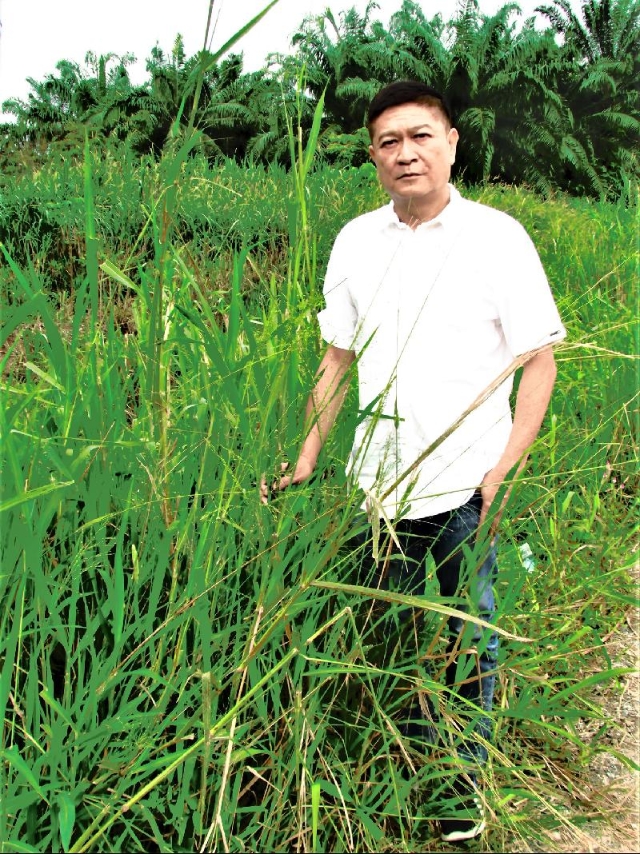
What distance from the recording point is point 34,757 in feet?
3.93

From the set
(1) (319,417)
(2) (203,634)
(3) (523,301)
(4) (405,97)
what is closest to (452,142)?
(4) (405,97)

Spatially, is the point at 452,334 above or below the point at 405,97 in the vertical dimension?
below

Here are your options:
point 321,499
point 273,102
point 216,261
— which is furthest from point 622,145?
point 321,499

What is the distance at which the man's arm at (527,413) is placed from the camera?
1617 millimetres

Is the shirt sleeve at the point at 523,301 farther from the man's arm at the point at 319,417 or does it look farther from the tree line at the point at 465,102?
the tree line at the point at 465,102

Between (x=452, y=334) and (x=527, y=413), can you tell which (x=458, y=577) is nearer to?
(x=527, y=413)

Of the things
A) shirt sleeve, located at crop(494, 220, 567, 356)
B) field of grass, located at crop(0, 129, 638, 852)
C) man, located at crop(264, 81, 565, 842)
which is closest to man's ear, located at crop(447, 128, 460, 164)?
man, located at crop(264, 81, 565, 842)

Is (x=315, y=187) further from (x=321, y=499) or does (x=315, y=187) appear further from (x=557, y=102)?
(x=557, y=102)

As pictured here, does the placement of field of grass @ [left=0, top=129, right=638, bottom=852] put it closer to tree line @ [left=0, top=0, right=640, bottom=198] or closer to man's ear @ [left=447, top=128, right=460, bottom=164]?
man's ear @ [left=447, top=128, right=460, bottom=164]

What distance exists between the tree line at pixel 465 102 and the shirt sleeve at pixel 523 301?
1.69 m

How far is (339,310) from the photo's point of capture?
5.91 feet

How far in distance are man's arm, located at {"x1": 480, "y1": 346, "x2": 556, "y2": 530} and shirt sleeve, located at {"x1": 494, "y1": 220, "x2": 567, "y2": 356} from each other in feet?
0.21

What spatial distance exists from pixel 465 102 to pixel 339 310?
4593 mm

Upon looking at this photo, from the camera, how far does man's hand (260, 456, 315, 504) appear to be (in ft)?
4.39
